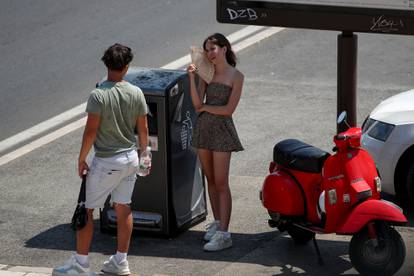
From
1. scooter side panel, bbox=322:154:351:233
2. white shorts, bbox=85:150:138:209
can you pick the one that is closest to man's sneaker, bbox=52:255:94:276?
white shorts, bbox=85:150:138:209

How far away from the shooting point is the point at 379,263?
8305 millimetres

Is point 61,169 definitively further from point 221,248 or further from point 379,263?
point 379,263

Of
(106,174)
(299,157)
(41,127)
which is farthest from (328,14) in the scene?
(41,127)

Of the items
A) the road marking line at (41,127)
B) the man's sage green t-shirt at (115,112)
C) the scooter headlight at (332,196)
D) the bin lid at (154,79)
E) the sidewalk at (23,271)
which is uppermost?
the bin lid at (154,79)

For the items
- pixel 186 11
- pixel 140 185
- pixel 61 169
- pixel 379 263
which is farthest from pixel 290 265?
pixel 186 11

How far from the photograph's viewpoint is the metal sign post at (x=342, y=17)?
889cm

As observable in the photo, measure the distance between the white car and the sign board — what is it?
1389 millimetres

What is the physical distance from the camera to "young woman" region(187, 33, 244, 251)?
922 cm

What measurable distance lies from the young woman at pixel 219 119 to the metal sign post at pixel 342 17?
340mm

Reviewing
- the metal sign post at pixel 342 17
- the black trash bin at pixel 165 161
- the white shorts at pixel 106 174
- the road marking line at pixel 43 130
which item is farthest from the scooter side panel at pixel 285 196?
the road marking line at pixel 43 130

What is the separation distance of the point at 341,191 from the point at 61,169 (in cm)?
419

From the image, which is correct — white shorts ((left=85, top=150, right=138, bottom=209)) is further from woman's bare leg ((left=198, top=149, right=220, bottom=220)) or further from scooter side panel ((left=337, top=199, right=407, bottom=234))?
scooter side panel ((left=337, top=199, right=407, bottom=234))

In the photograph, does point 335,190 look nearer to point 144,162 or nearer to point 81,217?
point 144,162

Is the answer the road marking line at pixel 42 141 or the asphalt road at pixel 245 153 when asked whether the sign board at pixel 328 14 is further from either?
the road marking line at pixel 42 141
